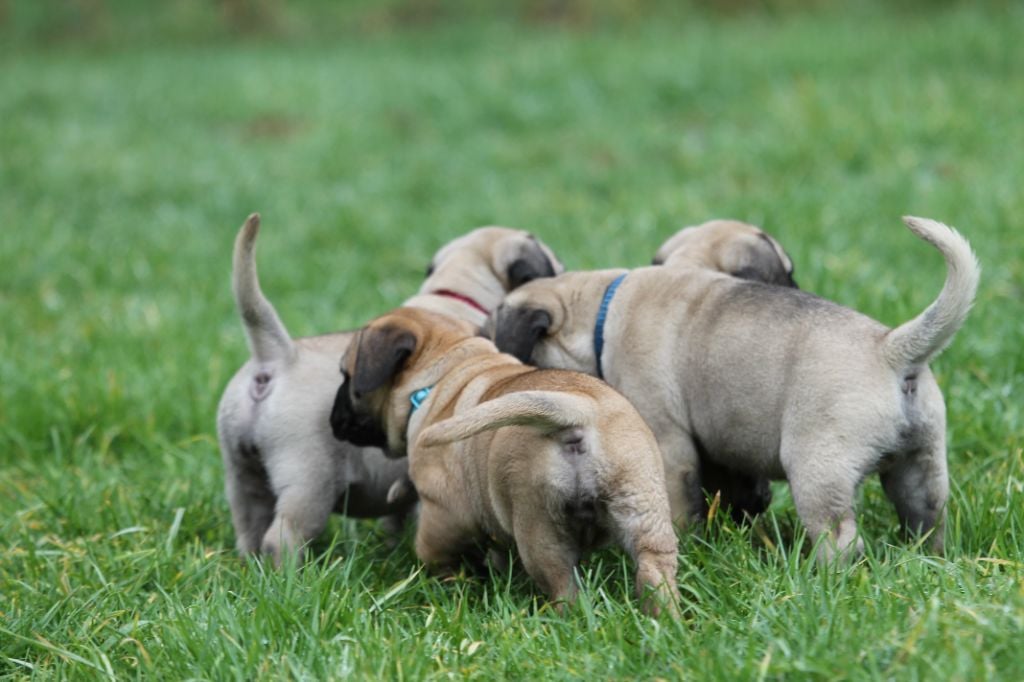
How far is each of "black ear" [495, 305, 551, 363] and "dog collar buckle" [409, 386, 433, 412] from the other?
1.18 feet

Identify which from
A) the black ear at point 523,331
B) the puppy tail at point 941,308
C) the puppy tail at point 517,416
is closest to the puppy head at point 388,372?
the black ear at point 523,331

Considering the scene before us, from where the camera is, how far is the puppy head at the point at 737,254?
5.13 m

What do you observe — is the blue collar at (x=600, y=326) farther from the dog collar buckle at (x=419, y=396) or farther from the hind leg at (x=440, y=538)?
the hind leg at (x=440, y=538)

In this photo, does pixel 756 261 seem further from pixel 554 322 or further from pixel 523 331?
pixel 523 331

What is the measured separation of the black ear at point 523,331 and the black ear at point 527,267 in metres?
0.51

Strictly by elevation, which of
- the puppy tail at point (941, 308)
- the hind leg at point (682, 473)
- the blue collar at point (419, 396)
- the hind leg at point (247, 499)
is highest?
the puppy tail at point (941, 308)

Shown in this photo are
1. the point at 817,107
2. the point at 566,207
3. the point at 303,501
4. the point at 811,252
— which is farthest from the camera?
the point at 817,107

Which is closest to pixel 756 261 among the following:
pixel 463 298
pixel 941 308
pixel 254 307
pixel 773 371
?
pixel 773 371

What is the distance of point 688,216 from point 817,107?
2.30 metres

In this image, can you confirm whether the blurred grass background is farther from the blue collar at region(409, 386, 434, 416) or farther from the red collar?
the blue collar at region(409, 386, 434, 416)

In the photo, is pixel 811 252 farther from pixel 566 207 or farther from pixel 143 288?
pixel 143 288

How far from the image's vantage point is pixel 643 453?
A: 393 centimetres

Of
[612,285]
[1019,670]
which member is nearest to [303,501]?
[612,285]

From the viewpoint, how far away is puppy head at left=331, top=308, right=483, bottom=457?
4.64m
